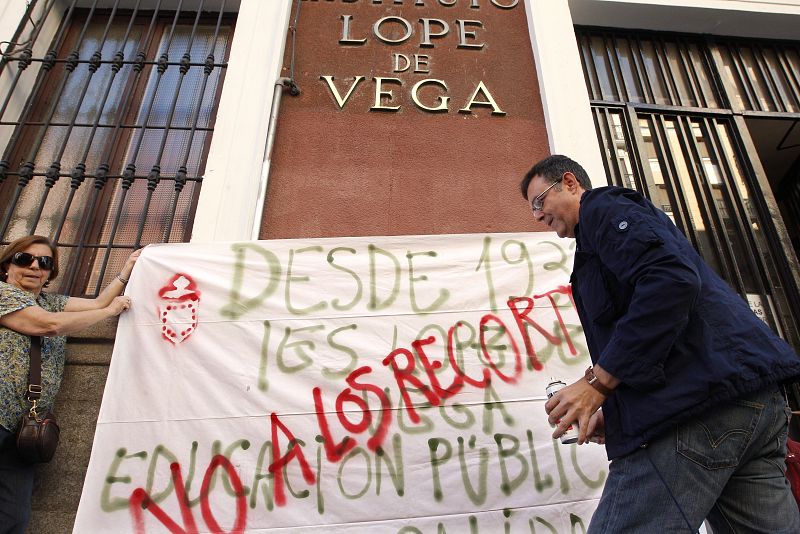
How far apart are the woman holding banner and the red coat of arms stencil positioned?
0.19 m

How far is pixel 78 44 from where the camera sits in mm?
4051

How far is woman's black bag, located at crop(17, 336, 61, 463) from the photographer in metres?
2.22

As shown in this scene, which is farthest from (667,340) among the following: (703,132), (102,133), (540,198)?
(102,133)

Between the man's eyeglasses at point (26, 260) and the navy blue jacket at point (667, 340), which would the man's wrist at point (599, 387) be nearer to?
the navy blue jacket at point (667, 340)

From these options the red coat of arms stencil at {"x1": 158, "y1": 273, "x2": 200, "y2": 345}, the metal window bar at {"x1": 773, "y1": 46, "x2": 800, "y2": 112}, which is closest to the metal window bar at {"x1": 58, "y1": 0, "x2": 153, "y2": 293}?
the red coat of arms stencil at {"x1": 158, "y1": 273, "x2": 200, "y2": 345}

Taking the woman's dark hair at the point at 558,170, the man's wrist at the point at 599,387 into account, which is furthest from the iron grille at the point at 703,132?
the man's wrist at the point at 599,387

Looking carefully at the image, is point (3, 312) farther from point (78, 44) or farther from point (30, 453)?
point (78, 44)

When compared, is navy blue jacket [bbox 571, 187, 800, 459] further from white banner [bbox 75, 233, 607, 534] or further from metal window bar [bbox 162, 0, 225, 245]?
metal window bar [bbox 162, 0, 225, 245]

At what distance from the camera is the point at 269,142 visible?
3.59m

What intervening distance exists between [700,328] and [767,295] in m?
3.01

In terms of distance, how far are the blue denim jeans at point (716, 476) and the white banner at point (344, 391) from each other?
3.05 feet

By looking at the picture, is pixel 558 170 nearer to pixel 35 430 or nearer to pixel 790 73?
pixel 35 430

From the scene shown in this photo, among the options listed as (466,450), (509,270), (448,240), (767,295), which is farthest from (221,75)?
(767,295)

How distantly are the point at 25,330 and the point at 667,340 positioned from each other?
8.59 feet
